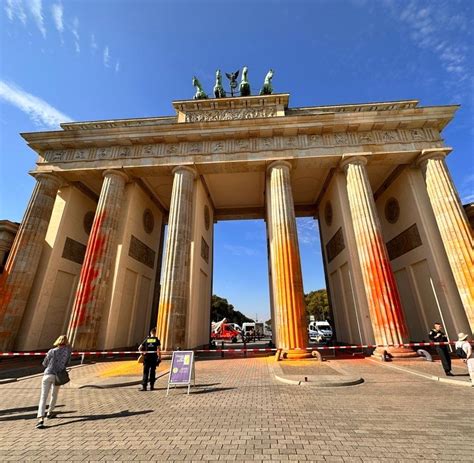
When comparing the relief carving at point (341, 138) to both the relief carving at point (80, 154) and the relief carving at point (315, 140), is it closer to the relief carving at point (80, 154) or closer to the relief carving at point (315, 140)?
the relief carving at point (315, 140)

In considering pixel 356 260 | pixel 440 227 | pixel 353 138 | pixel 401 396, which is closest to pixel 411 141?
pixel 353 138

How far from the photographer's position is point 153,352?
662 cm

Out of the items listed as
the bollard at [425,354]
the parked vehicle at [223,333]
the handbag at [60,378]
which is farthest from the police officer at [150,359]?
the parked vehicle at [223,333]

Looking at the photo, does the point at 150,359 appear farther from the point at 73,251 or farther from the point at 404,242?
the point at 404,242

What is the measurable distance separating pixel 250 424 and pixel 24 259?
1549cm

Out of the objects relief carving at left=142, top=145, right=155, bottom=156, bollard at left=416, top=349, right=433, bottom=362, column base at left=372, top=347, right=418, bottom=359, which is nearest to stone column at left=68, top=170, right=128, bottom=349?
relief carving at left=142, top=145, right=155, bottom=156

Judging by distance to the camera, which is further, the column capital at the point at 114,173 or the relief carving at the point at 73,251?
the relief carving at the point at 73,251

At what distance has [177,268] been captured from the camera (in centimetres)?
1248

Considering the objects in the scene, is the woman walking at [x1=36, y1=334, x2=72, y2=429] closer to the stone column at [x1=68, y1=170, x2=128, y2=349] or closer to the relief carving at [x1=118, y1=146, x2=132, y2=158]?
the stone column at [x1=68, y1=170, x2=128, y2=349]

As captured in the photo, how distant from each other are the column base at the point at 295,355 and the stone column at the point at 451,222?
7.88 meters

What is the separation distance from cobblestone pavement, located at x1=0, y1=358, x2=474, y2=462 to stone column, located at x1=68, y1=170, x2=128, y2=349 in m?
5.54

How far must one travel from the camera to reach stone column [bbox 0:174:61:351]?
40.1 ft

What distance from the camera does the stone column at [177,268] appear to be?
455 inches

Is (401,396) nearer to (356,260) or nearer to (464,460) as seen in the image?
(464,460)
